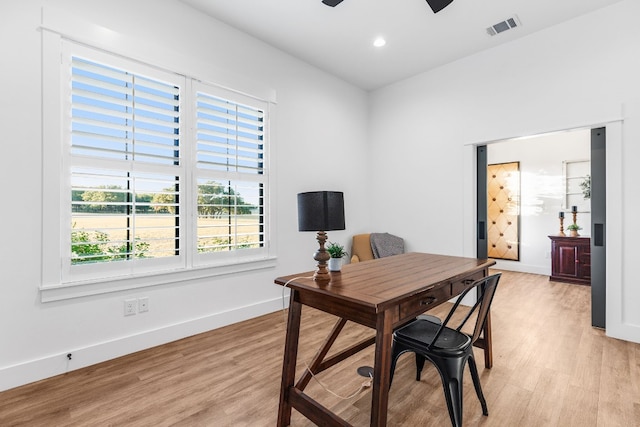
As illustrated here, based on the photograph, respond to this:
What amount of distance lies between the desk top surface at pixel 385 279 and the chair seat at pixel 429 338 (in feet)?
1.10

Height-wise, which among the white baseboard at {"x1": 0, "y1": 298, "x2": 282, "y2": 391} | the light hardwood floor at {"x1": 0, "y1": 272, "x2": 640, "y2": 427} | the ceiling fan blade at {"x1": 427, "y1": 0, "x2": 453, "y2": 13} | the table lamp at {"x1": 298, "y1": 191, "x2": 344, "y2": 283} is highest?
the ceiling fan blade at {"x1": 427, "y1": 0, "x2": 453, "y2": 13}

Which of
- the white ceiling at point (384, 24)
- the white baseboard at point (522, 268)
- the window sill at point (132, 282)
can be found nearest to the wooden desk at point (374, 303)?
the window sill at point (132, 282)

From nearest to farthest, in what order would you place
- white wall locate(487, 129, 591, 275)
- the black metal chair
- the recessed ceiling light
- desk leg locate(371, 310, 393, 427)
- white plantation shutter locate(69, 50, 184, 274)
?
desk leg locate(371, 310, 393, 427) → the black metal chair → white plantation shutter locate(69, 50, 184, 274) → the recessed ceiling light → white wall locate(487, 129, 591, 275)

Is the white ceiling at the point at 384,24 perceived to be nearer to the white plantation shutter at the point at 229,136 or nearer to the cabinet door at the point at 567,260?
the white plantation shutter at the point at 229,136

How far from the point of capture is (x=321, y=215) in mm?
1736

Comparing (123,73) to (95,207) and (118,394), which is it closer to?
(95,207)

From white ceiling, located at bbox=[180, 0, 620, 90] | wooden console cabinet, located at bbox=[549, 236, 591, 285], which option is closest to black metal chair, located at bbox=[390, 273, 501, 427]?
white ceiling, located at bbox=[180, 0, 620, 90]

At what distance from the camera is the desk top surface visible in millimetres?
1454

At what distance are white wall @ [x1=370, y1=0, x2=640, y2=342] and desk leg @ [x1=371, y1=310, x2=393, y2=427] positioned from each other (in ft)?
9.60

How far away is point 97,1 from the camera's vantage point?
2426 mm

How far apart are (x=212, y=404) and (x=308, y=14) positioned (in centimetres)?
340

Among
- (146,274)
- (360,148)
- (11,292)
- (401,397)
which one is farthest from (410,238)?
(11,292)

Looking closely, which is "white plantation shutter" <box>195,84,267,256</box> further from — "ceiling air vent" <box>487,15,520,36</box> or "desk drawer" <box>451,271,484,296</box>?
"ceiling air vent" <box>487,15,520,36</box>

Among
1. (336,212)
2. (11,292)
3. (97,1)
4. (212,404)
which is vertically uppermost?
(97,1)
